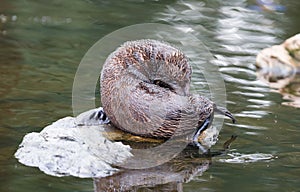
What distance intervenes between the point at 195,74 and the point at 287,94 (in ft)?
3.06

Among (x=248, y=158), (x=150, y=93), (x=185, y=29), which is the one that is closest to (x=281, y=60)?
(x=185, y=29)

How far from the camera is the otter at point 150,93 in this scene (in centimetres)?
473

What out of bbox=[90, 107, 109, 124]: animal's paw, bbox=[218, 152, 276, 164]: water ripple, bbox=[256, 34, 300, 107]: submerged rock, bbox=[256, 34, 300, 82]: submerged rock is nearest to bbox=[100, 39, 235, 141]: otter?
bbox=[90, 107, 109, 124]: animal's paw

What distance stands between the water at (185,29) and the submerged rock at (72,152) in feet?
0.30

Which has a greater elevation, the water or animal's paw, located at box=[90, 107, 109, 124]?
animal's paw, located at box=[90, 107, 109, 124]

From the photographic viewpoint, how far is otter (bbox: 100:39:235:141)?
473 centimetres

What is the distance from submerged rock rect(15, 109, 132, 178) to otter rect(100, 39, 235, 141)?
0.68 feet

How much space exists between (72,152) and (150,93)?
684 millimetres

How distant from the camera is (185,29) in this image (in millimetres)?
9062

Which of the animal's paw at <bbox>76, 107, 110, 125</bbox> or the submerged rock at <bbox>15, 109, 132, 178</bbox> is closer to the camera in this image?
the submerged rock at <bbox>15, 109, 132, 178</bbox>

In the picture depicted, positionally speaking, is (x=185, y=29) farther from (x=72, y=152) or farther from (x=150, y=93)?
(x=72, y=152)

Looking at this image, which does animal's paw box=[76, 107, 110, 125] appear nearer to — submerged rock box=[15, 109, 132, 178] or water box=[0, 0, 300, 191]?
submerged rock box=[15, 109, 132, 178]

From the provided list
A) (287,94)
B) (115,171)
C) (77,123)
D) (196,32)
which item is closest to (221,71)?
(287,94)

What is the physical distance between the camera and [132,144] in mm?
4770
